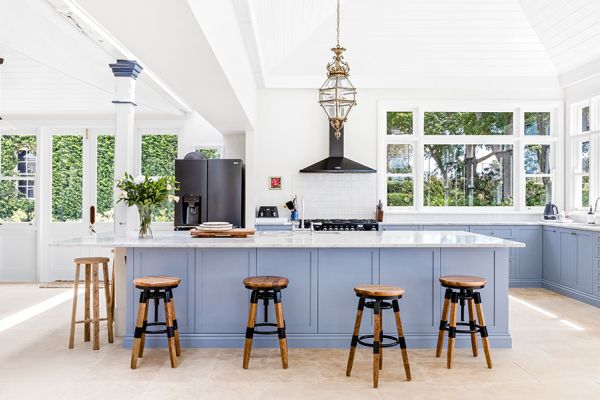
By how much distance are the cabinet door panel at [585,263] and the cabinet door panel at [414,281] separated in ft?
9.49

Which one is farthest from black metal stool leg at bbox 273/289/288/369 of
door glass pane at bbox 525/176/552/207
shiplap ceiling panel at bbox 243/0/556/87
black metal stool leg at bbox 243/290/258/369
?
door glass pane at bbox 525/176/552/207

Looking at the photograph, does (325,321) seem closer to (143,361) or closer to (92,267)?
(143,361)

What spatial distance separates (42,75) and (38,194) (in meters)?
2.11

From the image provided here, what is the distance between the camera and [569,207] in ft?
24.9

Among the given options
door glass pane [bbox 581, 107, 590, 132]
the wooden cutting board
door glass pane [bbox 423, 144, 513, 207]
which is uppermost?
door glass pane [bbox 581, 107, 590, 132]

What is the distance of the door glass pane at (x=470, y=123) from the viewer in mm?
7922

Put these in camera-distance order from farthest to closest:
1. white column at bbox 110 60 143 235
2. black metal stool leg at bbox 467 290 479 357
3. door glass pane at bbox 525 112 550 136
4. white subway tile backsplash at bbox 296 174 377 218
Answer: door glass pane at bbox 525 112 550 136 → white subway tile backsplash at bbox 296 174 377 218 → white column at bbox 110 60 143 235 → black metal stool leg at bbox 467 290 479 357

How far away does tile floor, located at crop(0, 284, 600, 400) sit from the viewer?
337cm

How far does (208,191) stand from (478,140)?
4.24m

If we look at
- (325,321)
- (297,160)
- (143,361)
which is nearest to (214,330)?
(143,361)

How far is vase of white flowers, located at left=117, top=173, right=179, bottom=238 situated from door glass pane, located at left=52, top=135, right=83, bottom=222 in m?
3.98

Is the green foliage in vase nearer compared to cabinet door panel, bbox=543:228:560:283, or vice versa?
the green foliage in vase

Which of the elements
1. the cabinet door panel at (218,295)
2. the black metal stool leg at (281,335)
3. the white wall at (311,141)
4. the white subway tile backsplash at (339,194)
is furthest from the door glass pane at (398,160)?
the black metal stool leg at (281,335)

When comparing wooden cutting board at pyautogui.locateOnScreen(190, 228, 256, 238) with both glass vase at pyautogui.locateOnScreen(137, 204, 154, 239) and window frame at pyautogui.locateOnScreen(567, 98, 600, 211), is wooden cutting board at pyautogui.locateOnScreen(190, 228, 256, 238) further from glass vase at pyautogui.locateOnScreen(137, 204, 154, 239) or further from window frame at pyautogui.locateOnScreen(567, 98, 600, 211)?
window frame at pyautogui.locateOnScreen(567, 98, 600, 211)
